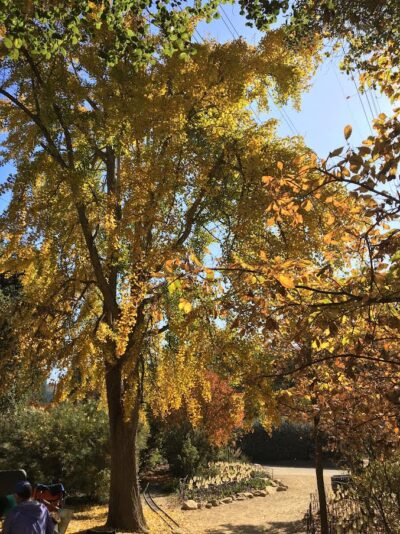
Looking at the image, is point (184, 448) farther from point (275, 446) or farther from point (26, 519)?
point (26, 519)

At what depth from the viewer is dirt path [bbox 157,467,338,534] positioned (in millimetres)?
10805

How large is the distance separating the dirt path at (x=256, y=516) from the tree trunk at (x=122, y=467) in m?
1.51

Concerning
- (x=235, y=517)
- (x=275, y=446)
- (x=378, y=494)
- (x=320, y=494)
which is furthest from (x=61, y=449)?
(x=275, y=446)

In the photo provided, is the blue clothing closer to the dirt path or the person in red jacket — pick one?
the person in red jacket

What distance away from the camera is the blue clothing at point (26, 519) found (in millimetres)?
4539

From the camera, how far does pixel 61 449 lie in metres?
12.8

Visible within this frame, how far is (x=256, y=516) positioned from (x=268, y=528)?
151 cm

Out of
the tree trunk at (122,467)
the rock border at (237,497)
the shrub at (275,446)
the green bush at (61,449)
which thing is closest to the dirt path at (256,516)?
the rock border at (237,497)

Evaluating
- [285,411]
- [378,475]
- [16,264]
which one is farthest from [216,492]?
[16,264]

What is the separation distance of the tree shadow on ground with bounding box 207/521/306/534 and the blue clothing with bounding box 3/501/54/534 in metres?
7.09

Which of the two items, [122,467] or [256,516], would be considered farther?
[256,516]

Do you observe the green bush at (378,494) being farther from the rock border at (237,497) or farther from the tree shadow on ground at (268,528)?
the rock border at (237,497)

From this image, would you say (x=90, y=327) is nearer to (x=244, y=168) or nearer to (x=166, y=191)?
(x=166, y=191)

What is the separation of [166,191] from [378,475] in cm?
532
